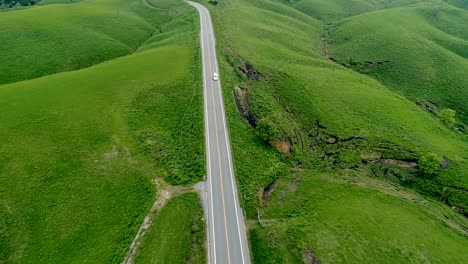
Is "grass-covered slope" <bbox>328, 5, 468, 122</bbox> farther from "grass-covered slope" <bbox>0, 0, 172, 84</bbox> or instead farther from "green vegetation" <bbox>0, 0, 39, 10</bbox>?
"green vegetation" <bbox>0, 0, 39, 10</bbox>

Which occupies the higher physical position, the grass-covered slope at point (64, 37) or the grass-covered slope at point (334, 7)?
the grass-covered slope at point (334, 7)

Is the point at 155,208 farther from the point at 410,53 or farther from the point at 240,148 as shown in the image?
the point at 410,53

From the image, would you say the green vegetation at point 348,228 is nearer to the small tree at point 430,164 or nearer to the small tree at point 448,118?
the small tree at point 430,164

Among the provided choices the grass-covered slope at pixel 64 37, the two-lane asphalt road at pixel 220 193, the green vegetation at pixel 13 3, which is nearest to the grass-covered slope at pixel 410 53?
the two-lane asphalt road at pixel 220 193

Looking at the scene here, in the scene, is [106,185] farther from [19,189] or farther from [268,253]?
[268,253]

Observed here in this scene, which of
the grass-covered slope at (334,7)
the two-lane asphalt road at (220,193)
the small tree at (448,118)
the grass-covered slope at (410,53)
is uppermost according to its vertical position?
the grass-covered slope at (334,7)

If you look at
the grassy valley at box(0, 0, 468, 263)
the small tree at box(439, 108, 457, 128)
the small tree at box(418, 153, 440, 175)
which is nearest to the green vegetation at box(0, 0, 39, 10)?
the grassy valley at box(0, 0, 468, 263)

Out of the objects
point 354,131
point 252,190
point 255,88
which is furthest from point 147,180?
point 354,131
